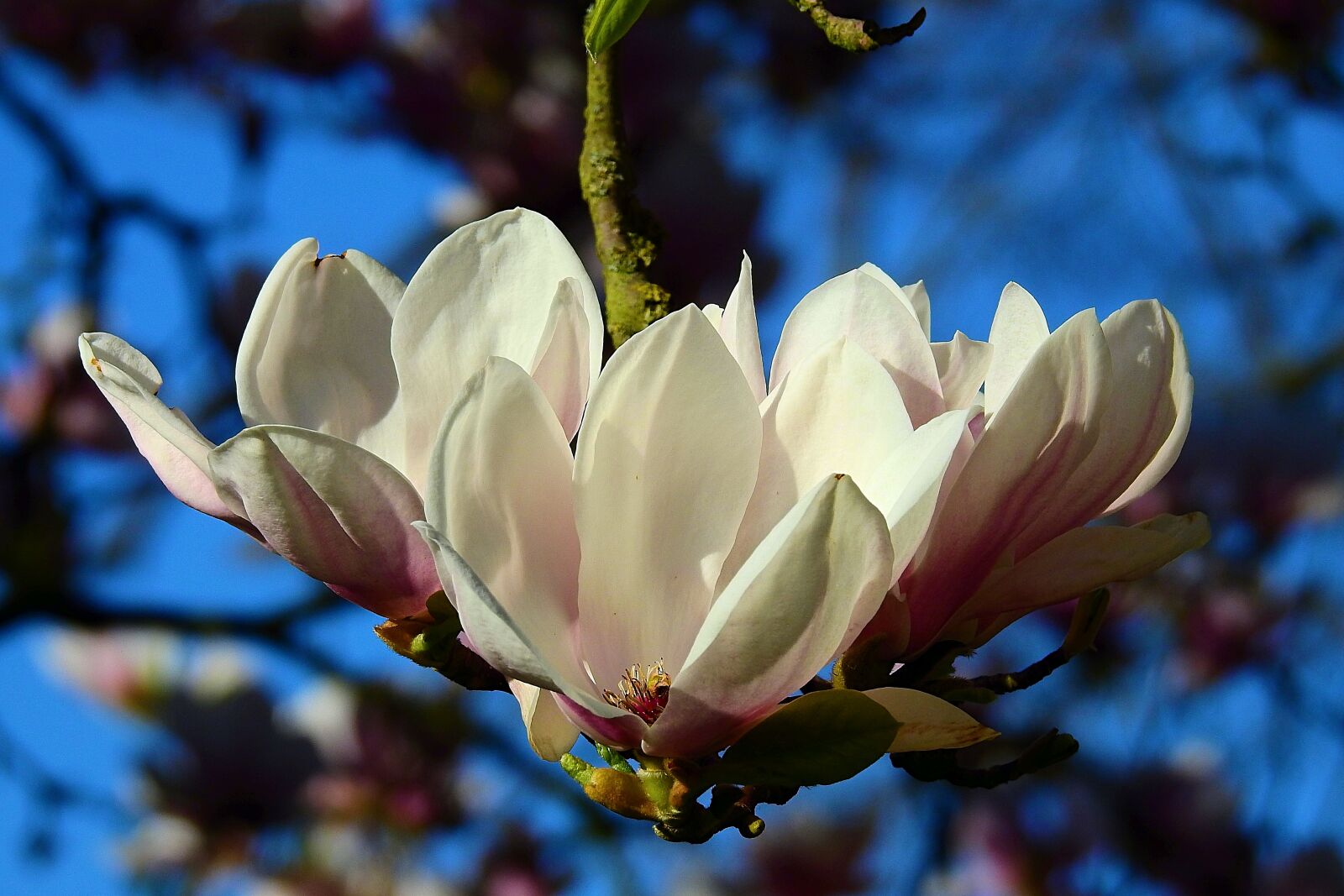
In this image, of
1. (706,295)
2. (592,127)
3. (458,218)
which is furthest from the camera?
(458,218)

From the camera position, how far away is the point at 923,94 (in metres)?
2.34

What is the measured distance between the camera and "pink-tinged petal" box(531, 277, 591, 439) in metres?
0.29

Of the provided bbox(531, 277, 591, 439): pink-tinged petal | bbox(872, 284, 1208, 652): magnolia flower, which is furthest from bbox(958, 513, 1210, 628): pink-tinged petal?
bbox(531, 277, 591, 439): pink-tinged petal

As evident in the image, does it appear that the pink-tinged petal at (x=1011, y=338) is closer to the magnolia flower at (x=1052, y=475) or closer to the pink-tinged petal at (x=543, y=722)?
the magnolia flower at (x=1052, y=475)

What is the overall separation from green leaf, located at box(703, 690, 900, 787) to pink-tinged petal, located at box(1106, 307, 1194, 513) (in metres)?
0.09

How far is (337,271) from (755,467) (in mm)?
121

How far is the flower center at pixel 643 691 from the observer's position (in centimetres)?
28

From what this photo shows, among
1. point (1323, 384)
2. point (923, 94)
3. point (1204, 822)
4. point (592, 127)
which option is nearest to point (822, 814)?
point (1204, 822)

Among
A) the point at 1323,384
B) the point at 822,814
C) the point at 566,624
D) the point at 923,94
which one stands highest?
the point at 566,624

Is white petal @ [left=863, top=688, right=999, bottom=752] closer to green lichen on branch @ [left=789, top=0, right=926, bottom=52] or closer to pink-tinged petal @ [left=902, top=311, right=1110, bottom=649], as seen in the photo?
pink-tinged petal @ [left=902, top=311, right=1110, bottom=649]

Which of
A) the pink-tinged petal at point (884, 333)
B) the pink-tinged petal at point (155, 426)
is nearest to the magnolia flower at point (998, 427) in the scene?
the pink-tinged petal at point (884, 333)

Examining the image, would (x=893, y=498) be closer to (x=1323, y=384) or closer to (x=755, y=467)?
(x=755, y=467)

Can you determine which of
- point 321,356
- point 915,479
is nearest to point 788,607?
point 915,479

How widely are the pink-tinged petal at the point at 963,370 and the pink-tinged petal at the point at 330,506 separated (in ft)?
0.43
